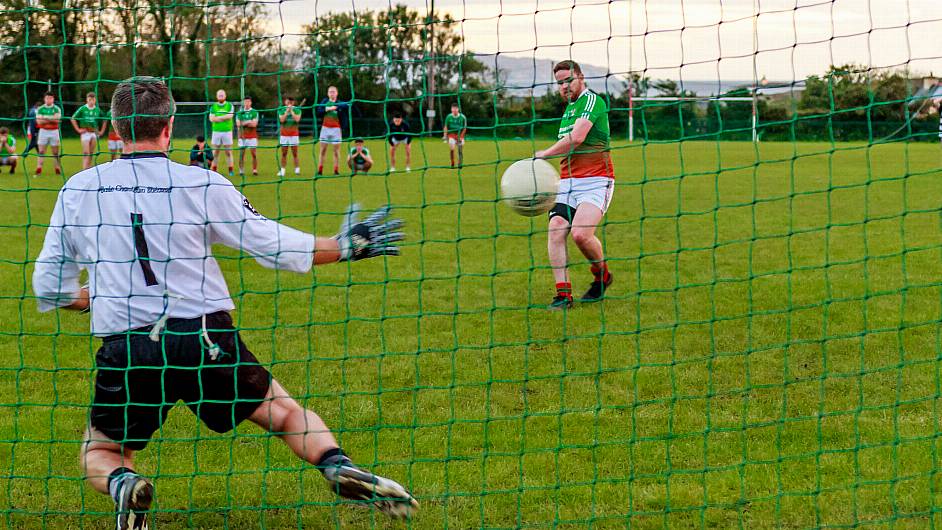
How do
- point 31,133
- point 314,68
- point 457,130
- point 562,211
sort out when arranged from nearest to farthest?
point 314,68
point 457,130
point 562,211
point 31,133

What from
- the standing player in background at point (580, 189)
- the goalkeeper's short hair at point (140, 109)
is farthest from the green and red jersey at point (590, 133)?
the goalkeeper's short hair at point (140, 109)

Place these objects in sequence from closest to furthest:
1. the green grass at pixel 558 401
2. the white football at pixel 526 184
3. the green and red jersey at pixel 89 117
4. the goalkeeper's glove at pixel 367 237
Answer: the goalkeeper's glove at pixel 367 237 → the green grass at pixel 558 401 → the green and red jersey at pixel 89 117 → the white football at pixel 526 184

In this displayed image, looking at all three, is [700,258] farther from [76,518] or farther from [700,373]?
[76,518]

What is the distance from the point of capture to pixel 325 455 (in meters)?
3.38

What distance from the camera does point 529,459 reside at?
14.0 feet

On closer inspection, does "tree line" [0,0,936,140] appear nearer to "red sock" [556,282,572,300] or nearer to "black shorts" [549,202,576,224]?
"black shorts" [549,202,576,224]

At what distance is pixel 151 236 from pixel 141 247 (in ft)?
0.16

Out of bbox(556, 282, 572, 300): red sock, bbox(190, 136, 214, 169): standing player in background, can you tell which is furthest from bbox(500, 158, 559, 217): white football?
bbox(190, 136, 214, 169): standing player in background

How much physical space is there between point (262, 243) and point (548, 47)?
143 cm

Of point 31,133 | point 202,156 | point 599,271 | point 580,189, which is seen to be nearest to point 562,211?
point 580,189

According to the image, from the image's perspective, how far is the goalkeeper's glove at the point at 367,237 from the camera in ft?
11.0

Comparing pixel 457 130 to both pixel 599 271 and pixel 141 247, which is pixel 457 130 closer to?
pixel 141 247

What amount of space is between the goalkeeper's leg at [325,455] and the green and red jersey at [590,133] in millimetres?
3669

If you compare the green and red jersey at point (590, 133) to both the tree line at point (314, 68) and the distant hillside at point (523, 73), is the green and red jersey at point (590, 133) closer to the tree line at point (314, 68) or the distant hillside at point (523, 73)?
the tree line at point (314, 68)
